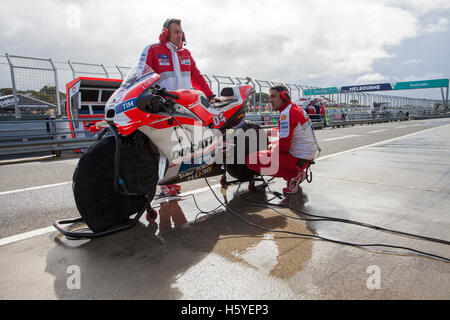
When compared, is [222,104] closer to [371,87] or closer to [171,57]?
[171,57]

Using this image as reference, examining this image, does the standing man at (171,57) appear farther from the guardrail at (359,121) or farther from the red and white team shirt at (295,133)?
the guardrail at (359,121)

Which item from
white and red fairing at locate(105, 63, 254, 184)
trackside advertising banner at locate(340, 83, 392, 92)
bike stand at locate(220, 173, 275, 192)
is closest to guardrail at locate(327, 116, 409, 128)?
trackside advertising banner at locate(340, 83, 392, 92)

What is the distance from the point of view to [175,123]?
2779 mm

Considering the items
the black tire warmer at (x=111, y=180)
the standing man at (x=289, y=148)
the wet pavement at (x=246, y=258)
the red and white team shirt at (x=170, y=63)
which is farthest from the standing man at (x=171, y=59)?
the wet pavement at (x=246, y=258)

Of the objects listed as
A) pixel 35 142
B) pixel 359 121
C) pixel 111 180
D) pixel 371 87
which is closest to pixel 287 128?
pixel 111 180

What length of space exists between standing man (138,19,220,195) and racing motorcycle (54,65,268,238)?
679 millimetres

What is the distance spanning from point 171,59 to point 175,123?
1.26 metres

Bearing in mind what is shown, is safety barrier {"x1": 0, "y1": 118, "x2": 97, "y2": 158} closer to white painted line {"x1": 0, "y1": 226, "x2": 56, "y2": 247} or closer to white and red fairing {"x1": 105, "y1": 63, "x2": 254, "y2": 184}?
white painted line {"x1": 0, "y1": 226, "x2": 56, "y2": 247}

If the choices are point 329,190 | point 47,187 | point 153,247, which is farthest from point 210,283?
point 47,187

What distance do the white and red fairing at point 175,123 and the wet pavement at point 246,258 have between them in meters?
0.61
